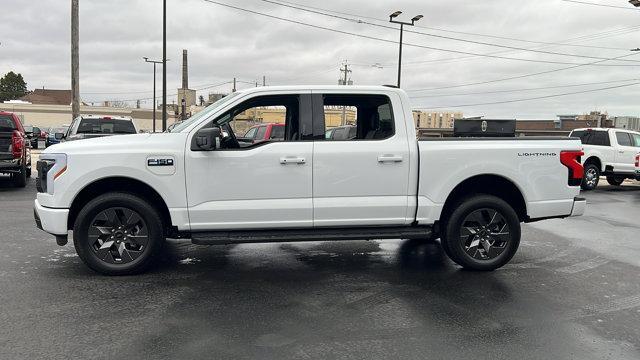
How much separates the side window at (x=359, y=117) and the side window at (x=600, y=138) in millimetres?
12810

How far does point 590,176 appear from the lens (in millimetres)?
15883

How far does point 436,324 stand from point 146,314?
247cm

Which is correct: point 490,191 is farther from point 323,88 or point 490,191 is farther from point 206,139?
point 206,139

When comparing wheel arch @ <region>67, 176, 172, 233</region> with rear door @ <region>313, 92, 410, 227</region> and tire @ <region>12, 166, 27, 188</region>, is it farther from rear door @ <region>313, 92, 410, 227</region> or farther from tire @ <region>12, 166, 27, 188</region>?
tire @ <region>12, 166, 27, 188</region>

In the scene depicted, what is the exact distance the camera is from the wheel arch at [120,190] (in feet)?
17.9

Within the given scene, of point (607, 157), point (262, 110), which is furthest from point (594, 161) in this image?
point (262, 110)

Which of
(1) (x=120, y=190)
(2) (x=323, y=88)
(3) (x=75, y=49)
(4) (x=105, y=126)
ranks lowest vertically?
(1) (x=120, y=190)

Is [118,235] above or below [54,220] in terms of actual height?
below

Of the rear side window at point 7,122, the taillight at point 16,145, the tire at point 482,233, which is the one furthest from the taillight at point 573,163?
the rear side window at point 7,122

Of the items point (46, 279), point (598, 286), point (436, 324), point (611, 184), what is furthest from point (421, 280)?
point (611, 184)

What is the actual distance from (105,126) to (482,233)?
37.8 ft

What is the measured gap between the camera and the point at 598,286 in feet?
17.9

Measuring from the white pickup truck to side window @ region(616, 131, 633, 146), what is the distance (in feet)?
39.2

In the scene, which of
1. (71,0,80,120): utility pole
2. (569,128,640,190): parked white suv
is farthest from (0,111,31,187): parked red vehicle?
(569,128,640,190): parked white suv
